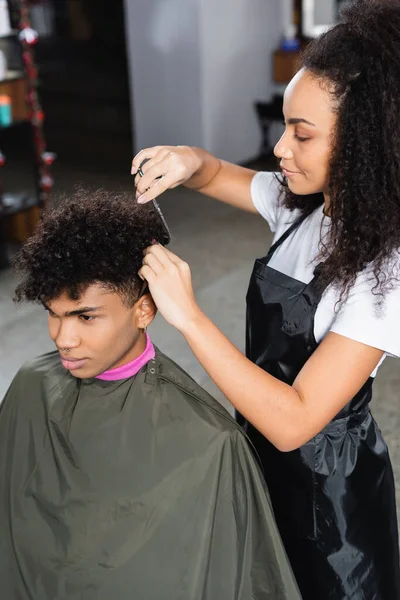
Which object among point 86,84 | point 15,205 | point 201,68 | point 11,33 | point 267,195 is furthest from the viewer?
point 86,84

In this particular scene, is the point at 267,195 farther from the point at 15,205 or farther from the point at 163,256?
the point at 15,205

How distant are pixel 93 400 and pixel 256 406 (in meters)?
0.45

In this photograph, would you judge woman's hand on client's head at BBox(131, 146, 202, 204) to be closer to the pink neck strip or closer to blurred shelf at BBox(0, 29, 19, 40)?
the pink neck strip

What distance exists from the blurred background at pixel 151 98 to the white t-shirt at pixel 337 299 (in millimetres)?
2422

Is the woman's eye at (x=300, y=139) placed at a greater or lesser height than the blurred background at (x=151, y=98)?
greater

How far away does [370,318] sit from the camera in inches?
47.1

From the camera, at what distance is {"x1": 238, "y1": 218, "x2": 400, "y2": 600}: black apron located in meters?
1.39

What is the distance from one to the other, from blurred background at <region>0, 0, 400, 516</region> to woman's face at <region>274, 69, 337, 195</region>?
262cm

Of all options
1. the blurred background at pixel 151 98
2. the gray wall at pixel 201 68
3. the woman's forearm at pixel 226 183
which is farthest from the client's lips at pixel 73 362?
the gray wall at pixel 201 68

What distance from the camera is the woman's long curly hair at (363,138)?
1.16m

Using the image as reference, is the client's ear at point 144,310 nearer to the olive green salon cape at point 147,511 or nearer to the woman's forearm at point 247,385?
the olive green salon cape at point 147,511

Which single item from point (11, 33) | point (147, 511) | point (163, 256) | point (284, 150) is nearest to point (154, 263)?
point (163, 256)

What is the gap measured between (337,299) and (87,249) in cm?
46

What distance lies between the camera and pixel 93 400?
4.98 ft
